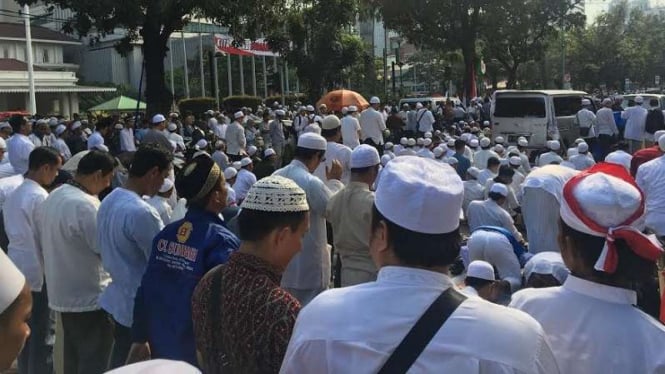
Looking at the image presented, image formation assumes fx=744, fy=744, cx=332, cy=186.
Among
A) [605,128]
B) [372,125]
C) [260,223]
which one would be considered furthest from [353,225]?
[605,128]

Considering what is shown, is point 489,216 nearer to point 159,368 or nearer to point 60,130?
point 159,368

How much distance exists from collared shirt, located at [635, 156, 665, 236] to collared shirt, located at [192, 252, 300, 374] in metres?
5.38

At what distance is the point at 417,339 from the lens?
1.86m

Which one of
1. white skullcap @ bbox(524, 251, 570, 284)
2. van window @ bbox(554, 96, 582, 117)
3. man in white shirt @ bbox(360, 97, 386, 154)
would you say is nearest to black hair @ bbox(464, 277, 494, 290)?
white skullcap @ bbox(524, 251, 570, 284)

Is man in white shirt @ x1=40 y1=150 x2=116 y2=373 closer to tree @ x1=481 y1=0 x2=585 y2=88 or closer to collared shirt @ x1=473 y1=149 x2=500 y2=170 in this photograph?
collared shirt @ x1=473 y1=149 x2=500 y2=170

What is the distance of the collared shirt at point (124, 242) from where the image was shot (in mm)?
4133

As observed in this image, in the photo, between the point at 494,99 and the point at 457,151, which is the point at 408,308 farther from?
the point at 494,99

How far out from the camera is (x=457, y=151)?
1318cm

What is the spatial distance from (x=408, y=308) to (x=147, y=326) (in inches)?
80.6

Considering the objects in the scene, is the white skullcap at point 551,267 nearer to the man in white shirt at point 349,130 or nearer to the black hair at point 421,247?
the black hair at point 421,247

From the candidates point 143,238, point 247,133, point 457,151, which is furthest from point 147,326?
point 247,133

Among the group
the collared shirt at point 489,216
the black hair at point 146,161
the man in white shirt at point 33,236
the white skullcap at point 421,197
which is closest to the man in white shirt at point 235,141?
the collared shirt at point 489,216

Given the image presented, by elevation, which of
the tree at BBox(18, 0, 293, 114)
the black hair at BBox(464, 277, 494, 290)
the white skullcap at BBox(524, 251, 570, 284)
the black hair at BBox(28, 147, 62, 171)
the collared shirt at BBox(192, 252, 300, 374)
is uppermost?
the tree at BBox(18, 0, 293, 114)

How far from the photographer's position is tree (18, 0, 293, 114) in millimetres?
17109
